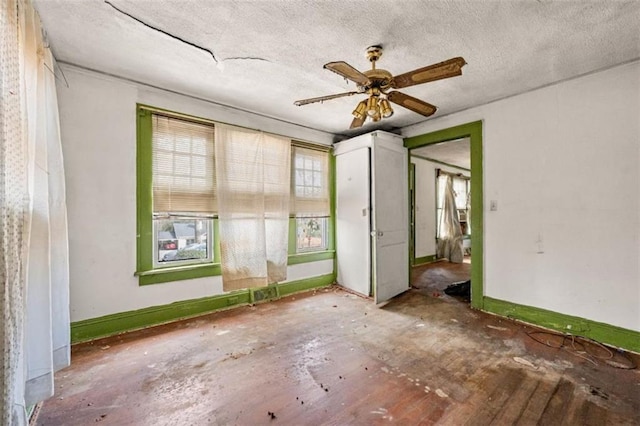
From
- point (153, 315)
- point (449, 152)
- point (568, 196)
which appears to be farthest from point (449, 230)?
point (153, 315)

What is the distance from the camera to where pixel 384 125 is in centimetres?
416

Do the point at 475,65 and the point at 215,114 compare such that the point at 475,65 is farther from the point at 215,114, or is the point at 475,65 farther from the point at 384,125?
the point at 215,114

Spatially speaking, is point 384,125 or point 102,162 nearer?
point 102,162

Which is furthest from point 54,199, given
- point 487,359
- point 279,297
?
point 487,359

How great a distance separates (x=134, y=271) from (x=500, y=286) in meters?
4.04

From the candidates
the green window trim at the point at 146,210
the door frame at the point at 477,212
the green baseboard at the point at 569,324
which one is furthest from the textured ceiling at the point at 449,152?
the green window trim at the point at 146,210

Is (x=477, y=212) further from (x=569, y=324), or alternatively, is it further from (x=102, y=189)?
(x=102, y=189)

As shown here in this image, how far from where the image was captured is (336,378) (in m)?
1.96

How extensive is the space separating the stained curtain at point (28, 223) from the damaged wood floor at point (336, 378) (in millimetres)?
422

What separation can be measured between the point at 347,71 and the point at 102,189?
2.53 meters

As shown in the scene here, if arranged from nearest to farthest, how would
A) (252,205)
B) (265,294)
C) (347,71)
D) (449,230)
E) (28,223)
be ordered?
(28,223)
(347,71)
(252,205)
(265,294)
(449,230)

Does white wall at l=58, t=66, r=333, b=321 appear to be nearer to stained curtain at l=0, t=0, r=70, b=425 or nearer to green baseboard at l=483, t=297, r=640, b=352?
stained curtain at l=0, t=0, r=70, b=425

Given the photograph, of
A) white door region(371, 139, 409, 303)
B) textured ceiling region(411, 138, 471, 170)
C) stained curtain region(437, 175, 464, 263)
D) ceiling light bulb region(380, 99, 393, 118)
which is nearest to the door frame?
white door region(371, 139, 409, 303)

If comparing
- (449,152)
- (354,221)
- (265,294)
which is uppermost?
(449,152)
